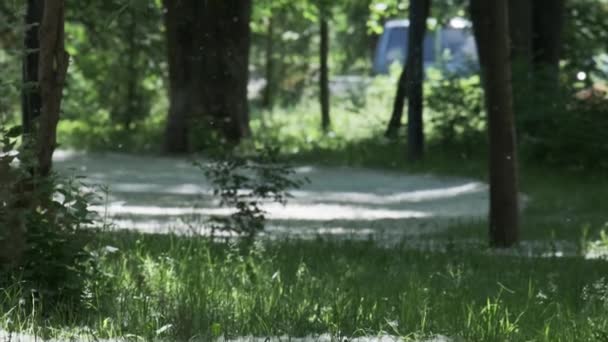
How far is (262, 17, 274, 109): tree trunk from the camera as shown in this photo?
35562 mm

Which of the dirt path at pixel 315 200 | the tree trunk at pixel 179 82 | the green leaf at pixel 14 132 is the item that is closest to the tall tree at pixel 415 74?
the dirt path at pixel 315 200

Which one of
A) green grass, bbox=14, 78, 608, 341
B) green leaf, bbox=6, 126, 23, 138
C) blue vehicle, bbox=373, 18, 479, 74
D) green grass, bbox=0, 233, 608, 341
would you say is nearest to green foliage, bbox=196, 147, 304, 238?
green grass, bbox=14, 78, 608, 341

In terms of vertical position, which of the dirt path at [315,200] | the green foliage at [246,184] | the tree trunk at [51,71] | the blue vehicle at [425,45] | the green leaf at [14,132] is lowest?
the dirt path at [315,200]

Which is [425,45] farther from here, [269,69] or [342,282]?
[342,282]

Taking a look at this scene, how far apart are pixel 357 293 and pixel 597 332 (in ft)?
5.79

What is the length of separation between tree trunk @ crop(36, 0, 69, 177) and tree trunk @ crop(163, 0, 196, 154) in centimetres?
1500

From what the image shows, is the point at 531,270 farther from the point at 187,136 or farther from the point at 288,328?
the point at 187,136

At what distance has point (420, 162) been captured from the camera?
22.6 meters

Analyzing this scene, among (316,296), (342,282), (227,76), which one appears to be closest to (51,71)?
(316,296)

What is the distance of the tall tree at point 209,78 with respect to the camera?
23.6 m

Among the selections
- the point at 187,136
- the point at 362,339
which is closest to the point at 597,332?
the point at 362,339

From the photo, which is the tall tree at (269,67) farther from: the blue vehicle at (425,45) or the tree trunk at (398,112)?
the tree trunk at (398,112)

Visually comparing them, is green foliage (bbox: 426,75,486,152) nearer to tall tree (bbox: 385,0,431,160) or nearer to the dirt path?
tall tree (bbox: 385,0,431,160)

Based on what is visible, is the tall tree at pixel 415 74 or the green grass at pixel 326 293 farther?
the tall tree at pixel 415 74
